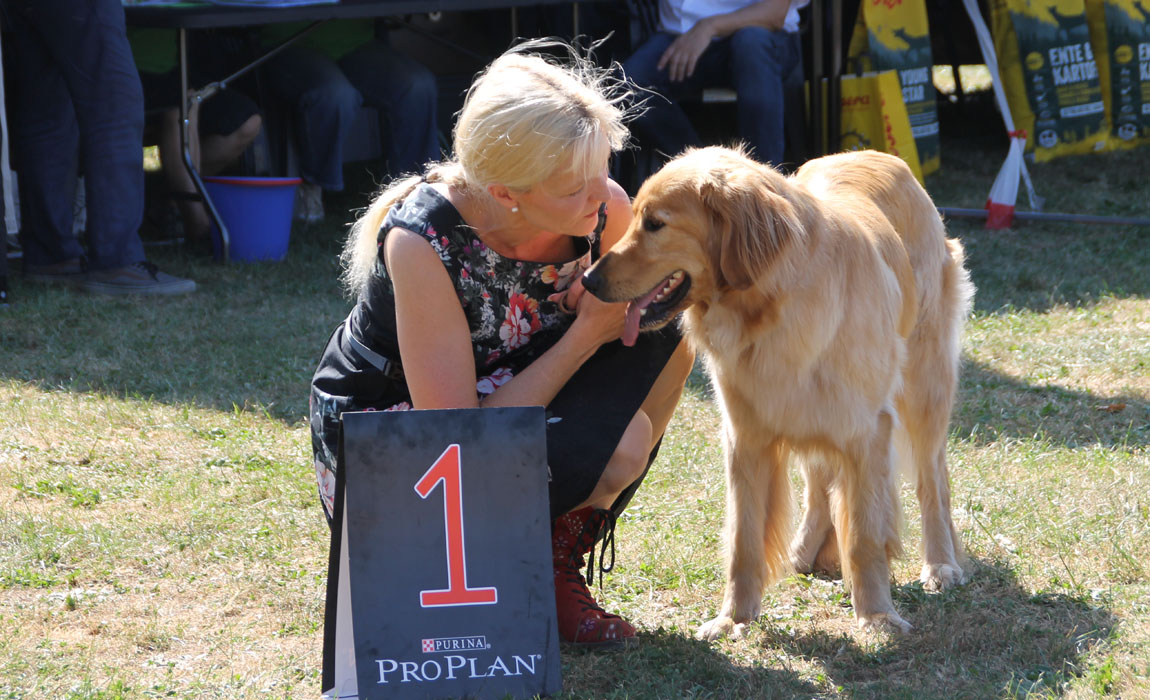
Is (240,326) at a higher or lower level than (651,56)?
lower

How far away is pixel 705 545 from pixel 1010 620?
819 millimetres

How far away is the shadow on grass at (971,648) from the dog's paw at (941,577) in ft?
0.26

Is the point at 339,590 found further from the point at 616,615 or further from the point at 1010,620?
the point at 1010,620

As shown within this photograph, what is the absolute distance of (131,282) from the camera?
17.2ft

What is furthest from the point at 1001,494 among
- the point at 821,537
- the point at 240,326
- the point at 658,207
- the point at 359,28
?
the point at 359,28

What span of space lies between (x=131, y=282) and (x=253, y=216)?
0.81 m

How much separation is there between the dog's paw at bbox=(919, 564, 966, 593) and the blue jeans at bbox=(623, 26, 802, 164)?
11.2 ft

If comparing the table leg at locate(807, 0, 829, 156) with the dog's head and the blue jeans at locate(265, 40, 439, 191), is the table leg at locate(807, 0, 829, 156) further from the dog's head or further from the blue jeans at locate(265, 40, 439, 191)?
the dog's head

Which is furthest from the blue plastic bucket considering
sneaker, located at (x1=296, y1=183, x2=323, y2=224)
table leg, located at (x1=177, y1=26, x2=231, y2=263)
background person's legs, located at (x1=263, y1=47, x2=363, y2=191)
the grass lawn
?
sneaker, located at (x1=296, y1=183, x2=323, y2=224)

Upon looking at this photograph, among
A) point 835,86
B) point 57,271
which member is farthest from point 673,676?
point 835,86

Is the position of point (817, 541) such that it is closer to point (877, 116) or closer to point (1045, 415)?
point (1045, 415)

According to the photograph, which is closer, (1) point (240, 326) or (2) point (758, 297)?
(2) point (758, 297)

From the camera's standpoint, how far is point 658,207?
241 centimetres

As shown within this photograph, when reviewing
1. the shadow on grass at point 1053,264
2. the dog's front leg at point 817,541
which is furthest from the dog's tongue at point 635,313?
the shadow on grass at point 1053,264
